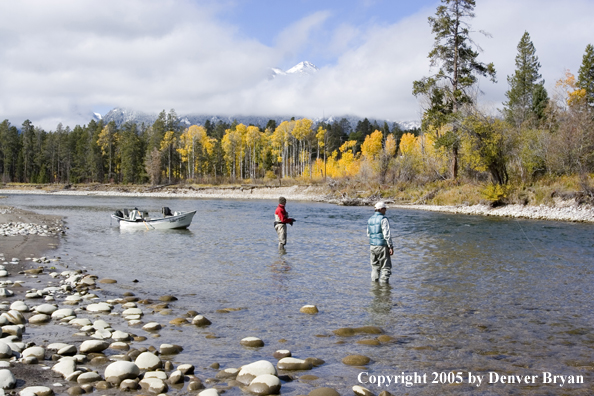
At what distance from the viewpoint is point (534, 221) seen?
27.4m

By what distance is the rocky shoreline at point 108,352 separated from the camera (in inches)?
198

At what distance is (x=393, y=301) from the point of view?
31.6 feet

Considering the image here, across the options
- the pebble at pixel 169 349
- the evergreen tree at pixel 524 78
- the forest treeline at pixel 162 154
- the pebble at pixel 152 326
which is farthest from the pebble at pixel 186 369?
the forest treeline at pixel 162 154

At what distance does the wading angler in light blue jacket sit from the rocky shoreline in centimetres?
277

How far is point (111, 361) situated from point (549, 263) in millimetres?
13657

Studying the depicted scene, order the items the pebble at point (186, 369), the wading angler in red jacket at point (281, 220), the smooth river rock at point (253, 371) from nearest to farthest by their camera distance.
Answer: the smooth river rock at point (253, 371), the pebble at point (186, 369), the wading angler in red jacket at point (281, 220)

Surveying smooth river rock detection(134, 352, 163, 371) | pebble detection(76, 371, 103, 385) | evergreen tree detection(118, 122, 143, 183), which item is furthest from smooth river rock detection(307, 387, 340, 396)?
evergreen tree detection(118, 122, 143, 183)

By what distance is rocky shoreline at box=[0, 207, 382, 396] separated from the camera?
5020 millimetres

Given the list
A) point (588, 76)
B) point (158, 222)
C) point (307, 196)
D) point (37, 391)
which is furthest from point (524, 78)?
point (37, 391)

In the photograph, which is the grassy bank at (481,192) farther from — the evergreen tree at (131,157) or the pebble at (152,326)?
the evergreen tree at (131,157)

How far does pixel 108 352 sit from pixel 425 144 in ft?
238

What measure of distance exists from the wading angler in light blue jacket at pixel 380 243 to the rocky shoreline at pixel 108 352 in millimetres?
2773

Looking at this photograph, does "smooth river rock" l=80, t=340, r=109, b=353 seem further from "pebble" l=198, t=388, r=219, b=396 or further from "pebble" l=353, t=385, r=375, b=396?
"pebble" l=353, t=385, r=375, b=396

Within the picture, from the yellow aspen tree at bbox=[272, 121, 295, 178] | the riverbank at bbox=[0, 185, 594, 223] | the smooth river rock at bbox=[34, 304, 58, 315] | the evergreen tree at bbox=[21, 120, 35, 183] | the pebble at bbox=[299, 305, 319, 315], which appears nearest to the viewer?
the smooth river rock at bbox=[34, 304, 58, 315]
